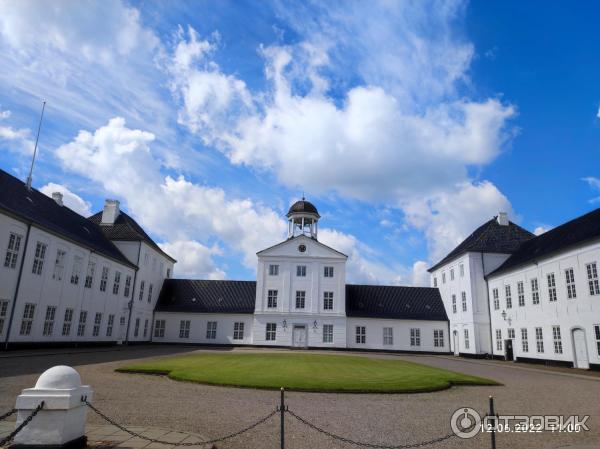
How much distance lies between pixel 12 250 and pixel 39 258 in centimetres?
245

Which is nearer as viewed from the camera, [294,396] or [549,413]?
[549,413]

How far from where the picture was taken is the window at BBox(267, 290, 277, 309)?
4325cm

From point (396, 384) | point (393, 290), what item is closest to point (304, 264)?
A: point (393, 290)

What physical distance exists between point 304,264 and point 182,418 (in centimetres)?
3515

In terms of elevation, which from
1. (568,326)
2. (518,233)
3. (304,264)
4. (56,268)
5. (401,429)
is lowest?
(401,429)

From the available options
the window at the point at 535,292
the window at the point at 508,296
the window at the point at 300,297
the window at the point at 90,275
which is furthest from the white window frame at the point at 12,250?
the window at the point at 508,296

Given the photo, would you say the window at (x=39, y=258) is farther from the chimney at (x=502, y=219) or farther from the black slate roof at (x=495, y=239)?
the chimney at (x=502, y=219)

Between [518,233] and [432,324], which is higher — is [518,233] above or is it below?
above

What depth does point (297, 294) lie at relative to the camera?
4334 cm

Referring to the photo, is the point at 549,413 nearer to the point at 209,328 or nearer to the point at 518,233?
the point at 518,233

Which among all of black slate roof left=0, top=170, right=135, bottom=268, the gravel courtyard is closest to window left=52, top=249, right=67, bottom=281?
black slate roof left=0, top=170, right=135, bottom=268

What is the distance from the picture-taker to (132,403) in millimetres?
10336

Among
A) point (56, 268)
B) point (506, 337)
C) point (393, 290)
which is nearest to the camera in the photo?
point (56, 268)

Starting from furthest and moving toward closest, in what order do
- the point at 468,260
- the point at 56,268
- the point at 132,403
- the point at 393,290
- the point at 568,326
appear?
the point at 393,290, the point at 468,260, the point at 56,268, the point at 568,326, the point at 132,403
